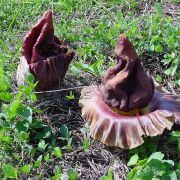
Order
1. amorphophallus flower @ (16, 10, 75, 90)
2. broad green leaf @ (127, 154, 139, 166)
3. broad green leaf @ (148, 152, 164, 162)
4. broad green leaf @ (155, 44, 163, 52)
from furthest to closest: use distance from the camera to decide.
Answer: broad green leaf @ (155, 44, 163, 52) < amorphophallus flower @ (16, 10, 75, 90) < broad green leaf @ (127, 154, 139, 166) < broad green leaf @ (148, 152, 164, 162)

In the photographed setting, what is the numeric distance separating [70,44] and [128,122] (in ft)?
3.91

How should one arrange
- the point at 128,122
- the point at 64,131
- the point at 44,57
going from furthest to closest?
the point at 44,57 → the point at 64,131 → the point at 128,122

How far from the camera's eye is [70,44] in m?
3.21

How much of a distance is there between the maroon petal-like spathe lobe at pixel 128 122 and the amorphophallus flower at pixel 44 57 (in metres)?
0.34

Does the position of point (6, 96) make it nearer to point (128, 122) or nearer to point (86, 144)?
point (86, 144)

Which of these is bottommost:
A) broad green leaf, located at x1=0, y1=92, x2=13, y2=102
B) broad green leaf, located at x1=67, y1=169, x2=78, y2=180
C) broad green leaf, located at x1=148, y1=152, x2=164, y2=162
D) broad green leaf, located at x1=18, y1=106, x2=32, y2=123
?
broad green leaf, located at x1=67, y1=169, x2=78, y2=180

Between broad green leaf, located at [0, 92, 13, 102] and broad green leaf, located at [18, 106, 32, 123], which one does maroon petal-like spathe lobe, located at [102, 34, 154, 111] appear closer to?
broad green leaf, located at [18, 106, 32, 123]

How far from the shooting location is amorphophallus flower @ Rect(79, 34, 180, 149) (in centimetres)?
212

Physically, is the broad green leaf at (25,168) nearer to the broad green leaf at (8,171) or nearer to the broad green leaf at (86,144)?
the broad green leaf at (8,171)

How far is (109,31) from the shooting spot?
10.0 ft

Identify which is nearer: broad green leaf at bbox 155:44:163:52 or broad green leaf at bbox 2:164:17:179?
broad green leaf at bbox 2:164:17:179

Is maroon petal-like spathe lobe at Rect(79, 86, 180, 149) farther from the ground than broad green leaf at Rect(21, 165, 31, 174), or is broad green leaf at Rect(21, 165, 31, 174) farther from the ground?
maroon petal-like spathe lobe at Rect(79, 86, 180, 149)

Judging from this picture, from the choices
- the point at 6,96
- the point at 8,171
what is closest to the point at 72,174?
the point at 8,171

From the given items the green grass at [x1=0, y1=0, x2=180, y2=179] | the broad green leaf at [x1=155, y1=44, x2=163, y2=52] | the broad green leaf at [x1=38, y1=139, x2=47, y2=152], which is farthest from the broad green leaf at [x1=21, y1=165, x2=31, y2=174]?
the broad green leaf at [x1=155, y1=44, x2=163, y2=52]
